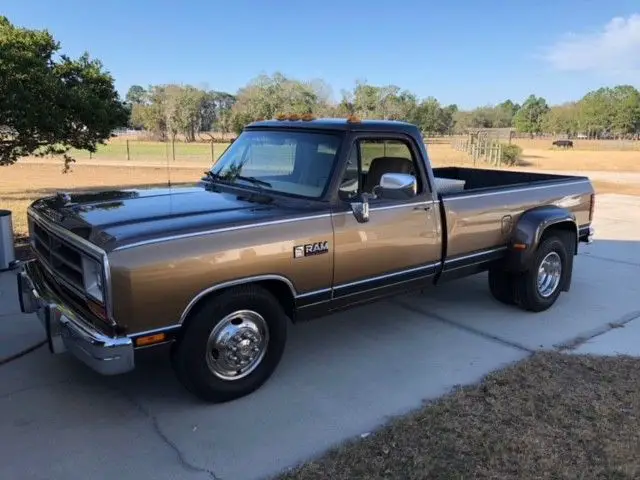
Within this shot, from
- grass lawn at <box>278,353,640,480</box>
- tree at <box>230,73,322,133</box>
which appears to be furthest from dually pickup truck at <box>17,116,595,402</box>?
tree at <box>230,73,322,133</box>

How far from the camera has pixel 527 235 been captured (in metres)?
5.53

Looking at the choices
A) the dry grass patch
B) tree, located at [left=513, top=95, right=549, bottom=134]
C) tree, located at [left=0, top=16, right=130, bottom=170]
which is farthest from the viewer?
tree, located at [left=513, top=95, right=549, bottom=134]

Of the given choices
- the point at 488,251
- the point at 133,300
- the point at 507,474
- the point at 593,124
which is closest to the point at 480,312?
the point at 488,251

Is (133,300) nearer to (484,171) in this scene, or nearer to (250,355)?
(250,355)

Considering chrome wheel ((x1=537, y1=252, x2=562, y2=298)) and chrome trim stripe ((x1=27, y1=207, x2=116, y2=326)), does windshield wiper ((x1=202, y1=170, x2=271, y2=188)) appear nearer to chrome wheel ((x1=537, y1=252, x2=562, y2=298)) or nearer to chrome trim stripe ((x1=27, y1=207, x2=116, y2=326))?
chrome trim stripe ((x1=27, y1=207, x2=116, y2=326))

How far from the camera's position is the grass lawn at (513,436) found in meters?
3.14

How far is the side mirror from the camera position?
4273 mm

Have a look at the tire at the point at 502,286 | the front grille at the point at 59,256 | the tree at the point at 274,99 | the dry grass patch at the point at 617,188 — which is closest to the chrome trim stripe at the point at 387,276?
the tire at the point at 502,286

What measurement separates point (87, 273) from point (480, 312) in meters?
4.01

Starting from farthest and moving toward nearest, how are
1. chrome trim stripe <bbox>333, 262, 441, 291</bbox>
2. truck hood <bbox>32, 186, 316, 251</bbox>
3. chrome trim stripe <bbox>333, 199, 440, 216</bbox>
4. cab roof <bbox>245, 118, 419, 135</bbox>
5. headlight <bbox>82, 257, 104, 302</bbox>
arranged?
cab roof <bbox>245, 118, 419, 135</bbox>, chrome trim stripe <bbox>333, 262, 441, 291</bbox>, chrome trim stripe <bbox>333, 199, 440, 216</bbox>, truck hood <bbox>32, 186, 316, 251</bbox>, headlight <bbox>82, 257, 104, 302</bbox>

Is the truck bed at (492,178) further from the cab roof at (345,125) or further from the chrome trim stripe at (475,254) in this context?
the cab roof at (345,125)

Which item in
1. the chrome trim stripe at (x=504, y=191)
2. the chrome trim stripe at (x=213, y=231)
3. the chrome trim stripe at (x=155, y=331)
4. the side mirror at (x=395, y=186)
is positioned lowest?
the chrome trim stripe at (x=155, y=331)

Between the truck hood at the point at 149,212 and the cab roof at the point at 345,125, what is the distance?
777mm

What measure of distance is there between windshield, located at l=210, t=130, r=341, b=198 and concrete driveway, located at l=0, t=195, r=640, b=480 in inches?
56.9
